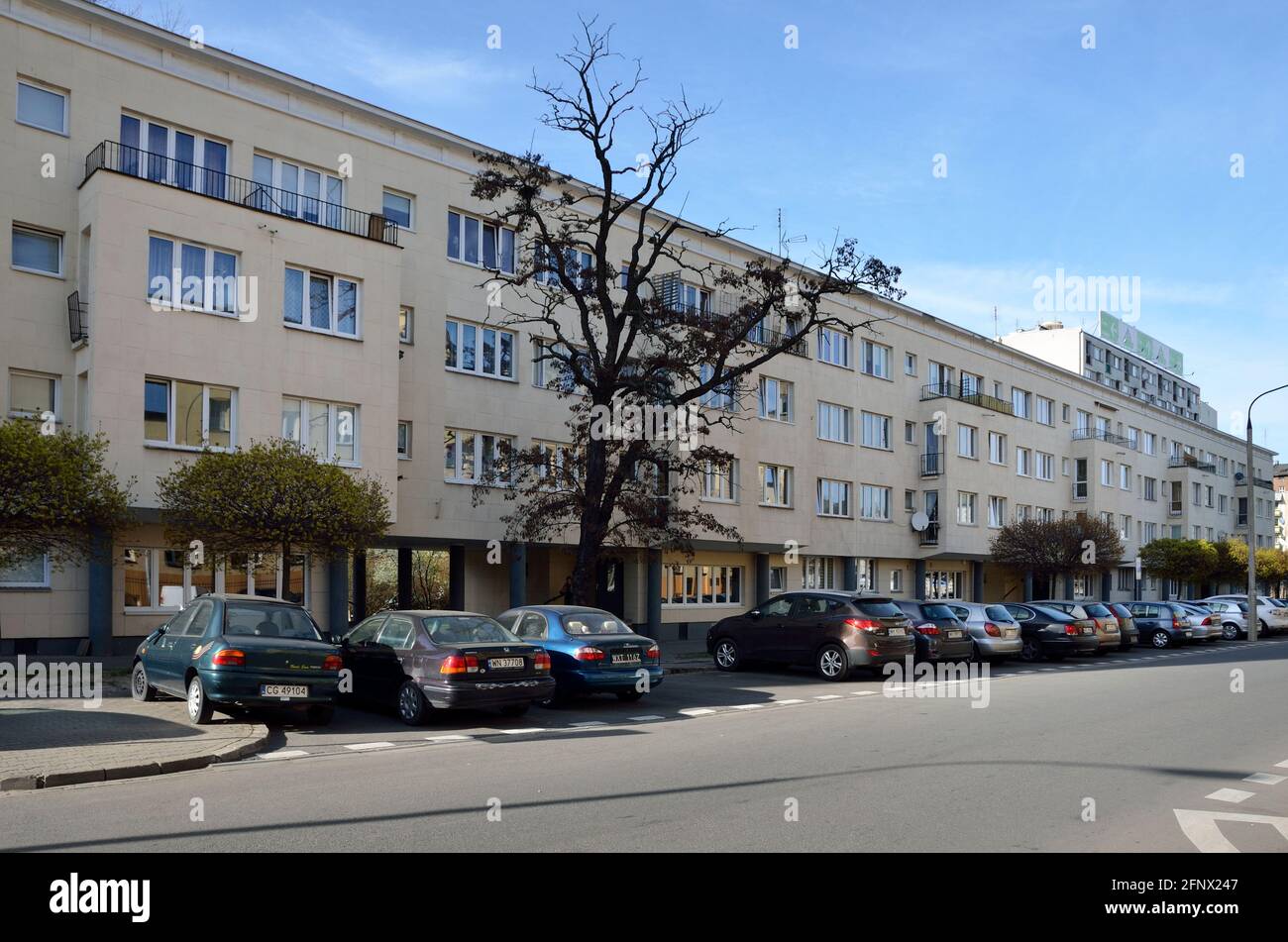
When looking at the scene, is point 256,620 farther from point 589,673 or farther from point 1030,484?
point 1030,484

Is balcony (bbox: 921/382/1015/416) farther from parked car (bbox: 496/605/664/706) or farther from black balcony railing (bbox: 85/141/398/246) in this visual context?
parked car (bbox: 496/605/664/706)

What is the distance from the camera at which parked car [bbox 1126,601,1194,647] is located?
116 ft

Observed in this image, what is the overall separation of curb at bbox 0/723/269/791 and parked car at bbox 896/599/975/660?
584 inches

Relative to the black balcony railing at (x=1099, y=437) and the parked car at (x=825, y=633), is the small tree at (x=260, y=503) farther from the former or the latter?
the black balcony railing at (x=1099, y=437)

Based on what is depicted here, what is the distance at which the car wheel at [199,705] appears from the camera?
496 inches

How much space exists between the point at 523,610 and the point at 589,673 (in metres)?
1.72

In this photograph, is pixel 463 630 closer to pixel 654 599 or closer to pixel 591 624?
pixel 591 624

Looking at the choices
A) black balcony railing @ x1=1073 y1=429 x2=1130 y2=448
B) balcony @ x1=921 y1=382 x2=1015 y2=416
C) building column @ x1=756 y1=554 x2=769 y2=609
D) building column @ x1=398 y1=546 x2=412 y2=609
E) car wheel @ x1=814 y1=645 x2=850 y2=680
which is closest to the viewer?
car wheel @ x1=814 y1=645 x2=850 y2=680

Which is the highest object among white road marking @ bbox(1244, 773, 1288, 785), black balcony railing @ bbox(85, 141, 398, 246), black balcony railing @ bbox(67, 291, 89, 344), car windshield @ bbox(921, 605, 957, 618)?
black balcony railing @ bbox(85, 141, 398, 246)

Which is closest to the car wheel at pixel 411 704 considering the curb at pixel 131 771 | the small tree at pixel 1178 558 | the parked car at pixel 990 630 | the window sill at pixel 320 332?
the curb at pixel 131 771

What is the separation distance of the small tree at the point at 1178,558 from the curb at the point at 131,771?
197ft

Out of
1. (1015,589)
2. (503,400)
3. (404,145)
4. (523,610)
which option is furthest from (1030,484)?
(523,610)

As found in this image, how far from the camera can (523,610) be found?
656 inches

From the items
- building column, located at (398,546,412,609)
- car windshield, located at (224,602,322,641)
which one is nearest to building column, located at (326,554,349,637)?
building column, located at (398,546,412,609)
